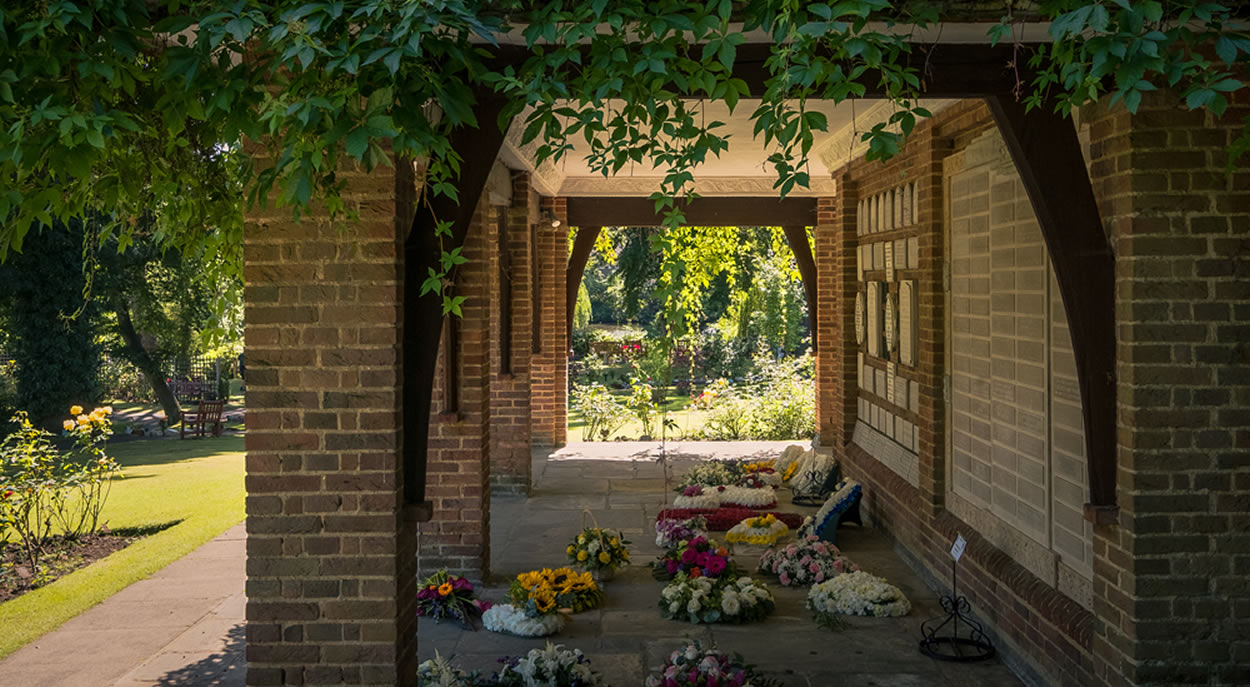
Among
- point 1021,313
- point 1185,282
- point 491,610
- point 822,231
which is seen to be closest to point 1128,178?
point 1185,282

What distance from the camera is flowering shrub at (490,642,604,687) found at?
5367mm

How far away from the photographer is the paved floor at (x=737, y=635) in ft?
19.5

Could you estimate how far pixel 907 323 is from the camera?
853 centimetres

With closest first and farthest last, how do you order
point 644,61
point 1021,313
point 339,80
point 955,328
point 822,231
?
1. point 644,61
2. point 339,80
3. point 1021,313
4. point 955,328
5. point 822,231

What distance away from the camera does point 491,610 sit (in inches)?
271

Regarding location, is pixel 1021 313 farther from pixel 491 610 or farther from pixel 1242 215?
pixel 491 610

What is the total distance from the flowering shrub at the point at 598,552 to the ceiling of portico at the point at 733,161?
2.86 meters

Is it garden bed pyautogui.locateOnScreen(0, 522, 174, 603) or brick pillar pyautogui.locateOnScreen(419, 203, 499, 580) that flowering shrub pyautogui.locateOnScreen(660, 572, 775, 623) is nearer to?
brick pillar pyautogui.locateOnScreen(419, 203, 499, 580)

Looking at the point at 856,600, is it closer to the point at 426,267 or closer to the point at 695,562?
the point at 695,562

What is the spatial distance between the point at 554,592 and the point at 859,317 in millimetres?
4950

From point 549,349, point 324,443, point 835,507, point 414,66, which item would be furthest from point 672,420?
point 414,66

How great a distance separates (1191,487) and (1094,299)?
89 cm

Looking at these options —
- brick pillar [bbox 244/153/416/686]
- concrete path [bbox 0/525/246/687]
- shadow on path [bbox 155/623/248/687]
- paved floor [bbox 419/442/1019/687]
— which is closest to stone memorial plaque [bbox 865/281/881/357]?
paved floor [bbox 419/442/1019/687]

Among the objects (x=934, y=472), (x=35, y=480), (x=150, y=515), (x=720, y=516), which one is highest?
(x=934, y=472)
